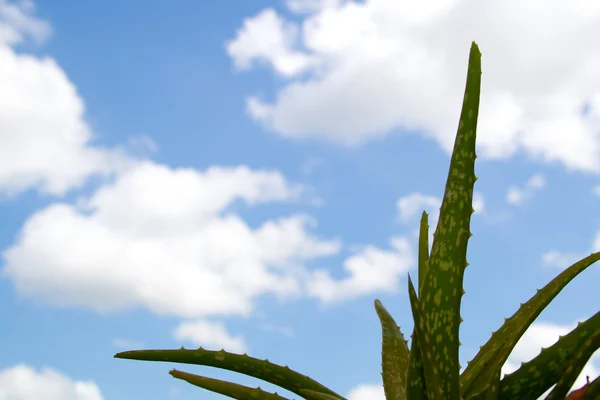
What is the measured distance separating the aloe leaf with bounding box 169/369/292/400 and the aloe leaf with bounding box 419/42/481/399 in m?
0.51

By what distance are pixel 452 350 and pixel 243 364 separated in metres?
0.57

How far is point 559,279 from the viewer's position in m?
1.50

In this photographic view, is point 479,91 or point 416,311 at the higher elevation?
point 479,91

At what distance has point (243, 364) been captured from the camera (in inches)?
62.3

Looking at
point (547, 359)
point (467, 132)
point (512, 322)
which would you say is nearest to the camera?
point (467, 132)

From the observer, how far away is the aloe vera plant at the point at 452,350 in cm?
120

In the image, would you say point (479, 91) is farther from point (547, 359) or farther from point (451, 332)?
point (547, 359)

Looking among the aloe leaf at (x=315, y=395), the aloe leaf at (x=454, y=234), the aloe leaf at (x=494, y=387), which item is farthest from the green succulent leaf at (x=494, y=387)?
the aloe leaf at (x=315, y=395)

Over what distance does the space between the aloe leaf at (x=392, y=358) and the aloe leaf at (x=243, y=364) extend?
172mm

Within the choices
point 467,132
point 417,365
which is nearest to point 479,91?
point 467,132

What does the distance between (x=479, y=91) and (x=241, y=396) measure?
3.05ft

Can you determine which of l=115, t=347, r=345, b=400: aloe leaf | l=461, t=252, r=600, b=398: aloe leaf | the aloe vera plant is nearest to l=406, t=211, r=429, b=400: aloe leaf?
the aloe vera plant

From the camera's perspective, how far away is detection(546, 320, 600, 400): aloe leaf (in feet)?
4.36

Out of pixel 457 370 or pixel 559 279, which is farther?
pixel 559 279
